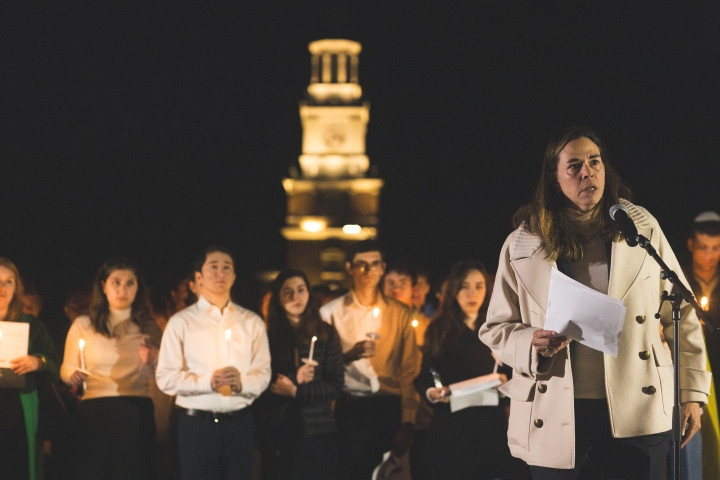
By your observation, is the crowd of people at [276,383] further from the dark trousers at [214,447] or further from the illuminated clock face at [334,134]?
the illuminated clock face at [334,134]

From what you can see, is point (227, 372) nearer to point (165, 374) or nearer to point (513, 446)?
point (165, 374)

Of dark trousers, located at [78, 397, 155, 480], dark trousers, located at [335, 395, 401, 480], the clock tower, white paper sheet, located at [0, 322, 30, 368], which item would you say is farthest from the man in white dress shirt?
the clock tower

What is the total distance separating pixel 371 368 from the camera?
6.68 m

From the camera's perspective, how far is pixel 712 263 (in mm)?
6336

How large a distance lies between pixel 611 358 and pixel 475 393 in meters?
2.78

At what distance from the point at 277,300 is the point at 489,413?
183 cm

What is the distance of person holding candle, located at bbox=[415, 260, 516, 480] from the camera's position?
5961 mm

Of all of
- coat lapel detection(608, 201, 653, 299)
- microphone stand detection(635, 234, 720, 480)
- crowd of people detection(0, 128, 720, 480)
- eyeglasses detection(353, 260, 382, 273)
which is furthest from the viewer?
eyeglasses detection(353, 260, 382, 273)

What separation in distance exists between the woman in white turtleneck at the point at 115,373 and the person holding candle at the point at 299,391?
35.3 inches

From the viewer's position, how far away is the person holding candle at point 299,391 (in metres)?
6.05

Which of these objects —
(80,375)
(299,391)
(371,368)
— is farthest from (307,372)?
(80,375)

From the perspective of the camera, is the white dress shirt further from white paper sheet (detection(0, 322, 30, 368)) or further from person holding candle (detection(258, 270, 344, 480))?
white paper sheet (detection(0, 322, 30, 368))

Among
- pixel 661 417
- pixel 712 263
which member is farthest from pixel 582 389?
pixel 712 263

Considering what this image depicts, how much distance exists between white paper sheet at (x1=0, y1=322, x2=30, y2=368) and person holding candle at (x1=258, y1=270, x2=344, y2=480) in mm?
1764
